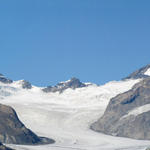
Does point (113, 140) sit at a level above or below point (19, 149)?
above

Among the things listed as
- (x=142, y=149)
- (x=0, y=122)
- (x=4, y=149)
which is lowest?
(x=4, y=149)

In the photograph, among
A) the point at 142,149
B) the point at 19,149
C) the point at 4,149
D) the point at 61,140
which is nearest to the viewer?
the point at 4,149

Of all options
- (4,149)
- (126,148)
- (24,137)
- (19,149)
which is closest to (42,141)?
(24,137)

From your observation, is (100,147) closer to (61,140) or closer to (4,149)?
(61,140)

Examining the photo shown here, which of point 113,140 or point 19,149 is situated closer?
point 19,149

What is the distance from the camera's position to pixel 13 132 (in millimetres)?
166875

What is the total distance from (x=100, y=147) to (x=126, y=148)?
8337mm

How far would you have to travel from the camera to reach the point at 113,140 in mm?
195125

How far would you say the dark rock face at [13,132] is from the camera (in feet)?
532

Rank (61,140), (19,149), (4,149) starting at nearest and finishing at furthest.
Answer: (4,149)
(19,149)
(61,140)

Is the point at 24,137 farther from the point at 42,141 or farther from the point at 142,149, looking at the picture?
the point at 142,149

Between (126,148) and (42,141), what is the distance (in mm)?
24980

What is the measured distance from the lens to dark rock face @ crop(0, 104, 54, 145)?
162m

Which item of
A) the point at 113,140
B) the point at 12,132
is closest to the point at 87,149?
the point at 12,132
